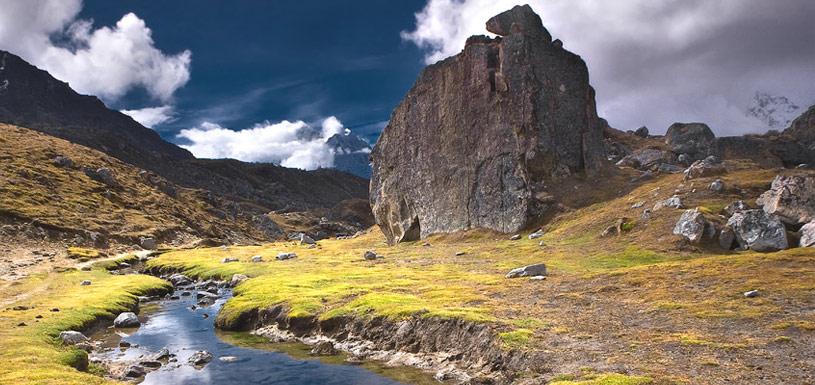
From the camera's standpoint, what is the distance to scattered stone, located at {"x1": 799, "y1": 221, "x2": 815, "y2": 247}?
49.9 metres

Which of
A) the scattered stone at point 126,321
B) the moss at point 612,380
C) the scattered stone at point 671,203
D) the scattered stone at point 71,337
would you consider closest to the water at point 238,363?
the scattered stone at point 126,321

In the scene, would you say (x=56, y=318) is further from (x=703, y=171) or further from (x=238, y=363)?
(x=703, y=171)

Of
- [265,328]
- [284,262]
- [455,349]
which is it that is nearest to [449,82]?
[284,262]

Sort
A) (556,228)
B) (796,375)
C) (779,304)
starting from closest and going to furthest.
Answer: (796,375) < (779,304) < (556,228)

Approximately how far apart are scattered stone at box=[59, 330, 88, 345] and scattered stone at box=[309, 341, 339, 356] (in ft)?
58.0

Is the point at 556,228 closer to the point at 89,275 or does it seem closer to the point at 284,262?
the point at 284,262

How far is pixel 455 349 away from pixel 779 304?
19.4 m

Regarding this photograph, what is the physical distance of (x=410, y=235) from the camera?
128 metres

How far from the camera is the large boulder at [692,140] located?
163575mm

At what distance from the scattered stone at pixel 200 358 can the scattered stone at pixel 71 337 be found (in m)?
9.34

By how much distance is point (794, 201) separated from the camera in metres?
56.2

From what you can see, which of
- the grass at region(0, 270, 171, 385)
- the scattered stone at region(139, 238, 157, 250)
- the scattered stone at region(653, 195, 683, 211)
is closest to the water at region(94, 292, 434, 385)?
the grass at region(0, 270, 171, 385)

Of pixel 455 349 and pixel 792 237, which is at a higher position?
pixel 792 237

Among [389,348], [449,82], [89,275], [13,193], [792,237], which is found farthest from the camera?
[13,193]
